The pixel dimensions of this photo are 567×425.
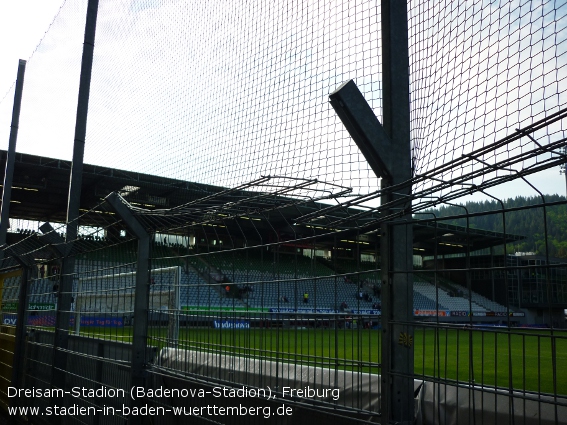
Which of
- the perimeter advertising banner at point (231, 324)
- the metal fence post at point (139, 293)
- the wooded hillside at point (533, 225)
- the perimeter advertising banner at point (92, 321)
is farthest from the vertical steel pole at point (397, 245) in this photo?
the perimeter advertising banner at point (92, 321)

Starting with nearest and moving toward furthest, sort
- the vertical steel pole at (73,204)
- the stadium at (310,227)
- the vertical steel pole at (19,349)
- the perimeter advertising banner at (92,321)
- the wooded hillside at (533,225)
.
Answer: the wooded hillside at (533,225) < the stadium at (310,227) < the perimeter advertising banner at (92,321) < the vertical steel pole at (73,204) < the vertical steel pole at (19,349)

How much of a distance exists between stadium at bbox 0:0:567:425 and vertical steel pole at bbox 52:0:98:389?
23 mm

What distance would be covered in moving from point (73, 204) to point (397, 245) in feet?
18.5

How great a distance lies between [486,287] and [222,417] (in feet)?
6.38

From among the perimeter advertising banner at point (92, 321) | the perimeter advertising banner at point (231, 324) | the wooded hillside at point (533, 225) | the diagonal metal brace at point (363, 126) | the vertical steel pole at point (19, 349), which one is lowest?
the vertical steel pole at point (19, 349)

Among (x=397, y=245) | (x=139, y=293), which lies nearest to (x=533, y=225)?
(x=397, y=245)

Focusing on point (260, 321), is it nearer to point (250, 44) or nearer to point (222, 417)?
point (222, 417)

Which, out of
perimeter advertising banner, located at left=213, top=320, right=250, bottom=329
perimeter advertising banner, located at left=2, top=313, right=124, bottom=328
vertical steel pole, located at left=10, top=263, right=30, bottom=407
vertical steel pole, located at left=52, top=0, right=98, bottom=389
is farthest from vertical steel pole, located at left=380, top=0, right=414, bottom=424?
vertical steel pole, located at left=10, top=263, right=30, bottom=407

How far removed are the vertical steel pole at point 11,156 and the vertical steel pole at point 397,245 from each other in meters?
11.1

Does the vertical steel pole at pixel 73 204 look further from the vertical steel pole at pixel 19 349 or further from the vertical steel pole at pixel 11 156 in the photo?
the vertical steel pole at pixel 11 156

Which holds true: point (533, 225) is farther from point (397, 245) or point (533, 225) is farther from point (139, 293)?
point (139, 293)

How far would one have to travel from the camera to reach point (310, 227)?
10.5 ft

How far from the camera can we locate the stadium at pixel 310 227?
2.02 meters

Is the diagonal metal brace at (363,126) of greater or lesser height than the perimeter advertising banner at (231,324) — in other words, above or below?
above
